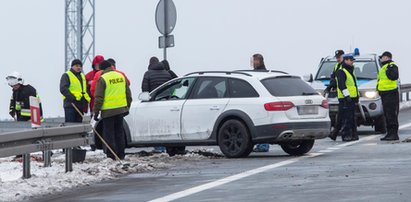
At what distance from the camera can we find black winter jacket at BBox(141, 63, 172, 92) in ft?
74.2

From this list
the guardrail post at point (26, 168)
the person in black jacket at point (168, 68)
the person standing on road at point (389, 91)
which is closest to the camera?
the guardrail post at point (26, 168)

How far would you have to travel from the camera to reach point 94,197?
43.1ft

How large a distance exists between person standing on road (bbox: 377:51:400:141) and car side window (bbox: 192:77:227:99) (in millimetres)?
5092

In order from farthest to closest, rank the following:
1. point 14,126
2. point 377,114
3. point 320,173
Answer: point 377,114 < point 14,126 < point 320,173

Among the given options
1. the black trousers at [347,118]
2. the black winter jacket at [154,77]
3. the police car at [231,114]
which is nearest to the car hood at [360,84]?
the black trousers at [347,118]

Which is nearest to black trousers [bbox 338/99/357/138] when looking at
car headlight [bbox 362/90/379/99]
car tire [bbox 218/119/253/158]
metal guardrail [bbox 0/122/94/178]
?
car headlight [bbox 362/90/379/99]

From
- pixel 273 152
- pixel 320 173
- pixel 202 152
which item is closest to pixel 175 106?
pixel 202 152

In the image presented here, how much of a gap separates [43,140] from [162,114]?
16.7 ft

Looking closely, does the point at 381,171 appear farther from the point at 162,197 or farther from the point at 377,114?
the point at 377,114

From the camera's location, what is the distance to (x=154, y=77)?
22656 mm

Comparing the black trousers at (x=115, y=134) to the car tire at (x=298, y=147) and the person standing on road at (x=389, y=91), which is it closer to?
the car tire at (x=298, y=147)

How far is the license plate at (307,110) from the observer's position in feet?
63.9

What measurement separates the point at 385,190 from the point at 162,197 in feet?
7.54

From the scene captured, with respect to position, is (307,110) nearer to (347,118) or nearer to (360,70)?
(347,118)
